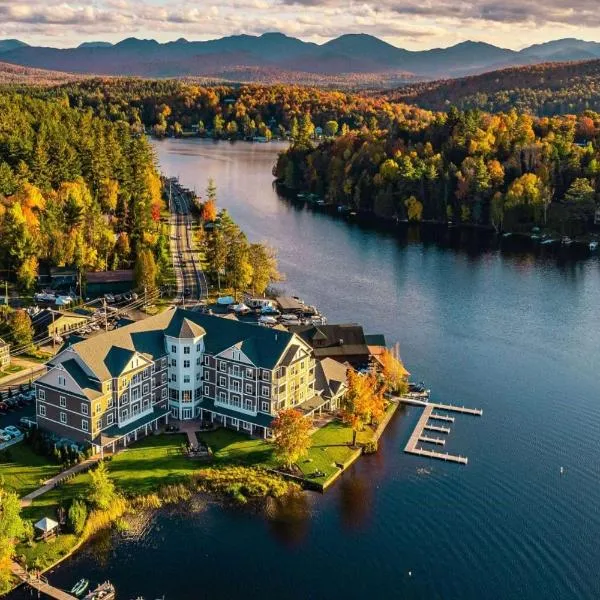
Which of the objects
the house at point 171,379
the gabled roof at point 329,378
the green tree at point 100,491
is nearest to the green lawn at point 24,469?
the house at point 171,379

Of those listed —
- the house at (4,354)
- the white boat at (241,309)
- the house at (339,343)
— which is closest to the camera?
the house at (4,354)

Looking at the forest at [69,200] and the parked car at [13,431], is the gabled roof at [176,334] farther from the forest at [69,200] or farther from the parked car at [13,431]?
the forest at [69,200]

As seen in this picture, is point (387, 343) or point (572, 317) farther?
point (572, 317)

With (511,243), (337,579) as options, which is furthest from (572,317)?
(337,579)

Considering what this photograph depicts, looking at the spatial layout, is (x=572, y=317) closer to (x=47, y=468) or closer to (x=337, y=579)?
(x=337, y=579)

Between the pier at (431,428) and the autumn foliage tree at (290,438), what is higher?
the autumn foliage tree at (290,438)

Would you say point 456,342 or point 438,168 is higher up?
point 438,168

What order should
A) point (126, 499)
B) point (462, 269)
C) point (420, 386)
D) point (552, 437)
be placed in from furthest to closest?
point (462, 269) → point (420, 386) → point (552, 437) → point (126, 499)

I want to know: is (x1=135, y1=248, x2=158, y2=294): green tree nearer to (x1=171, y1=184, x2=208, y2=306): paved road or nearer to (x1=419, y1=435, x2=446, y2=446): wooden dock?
(x1=171, y1=184, x2=208, y2=306): paved road
